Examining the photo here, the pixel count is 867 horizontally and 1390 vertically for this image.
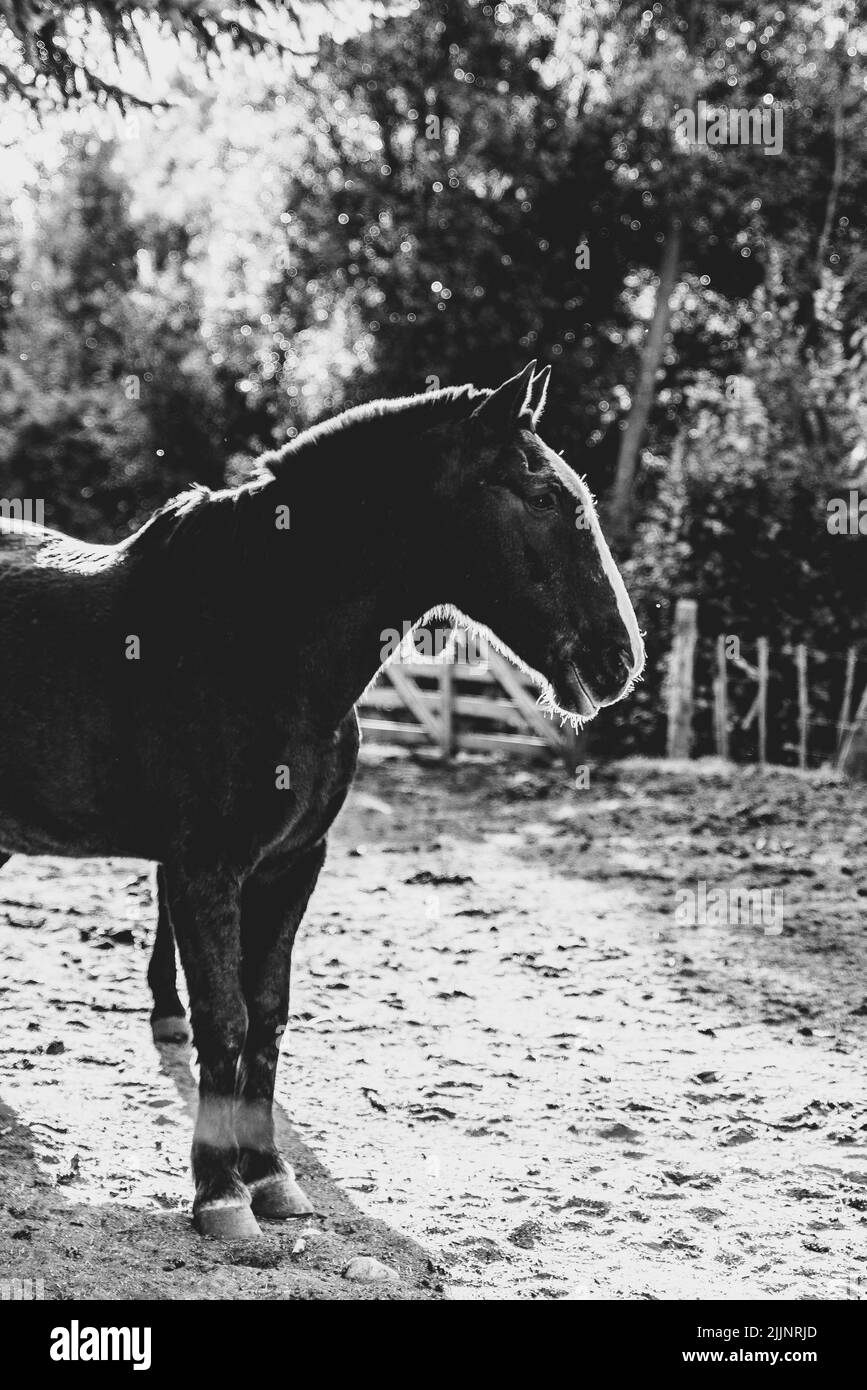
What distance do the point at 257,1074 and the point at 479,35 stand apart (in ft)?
74.8

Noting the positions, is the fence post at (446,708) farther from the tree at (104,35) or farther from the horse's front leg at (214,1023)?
the horse's front leg at (214,1023)

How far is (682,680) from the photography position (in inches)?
601

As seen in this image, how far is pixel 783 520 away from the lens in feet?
54.9

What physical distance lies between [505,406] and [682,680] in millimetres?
11589

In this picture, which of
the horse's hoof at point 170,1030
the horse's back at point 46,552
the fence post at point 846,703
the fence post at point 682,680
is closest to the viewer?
the horse's back at point 46,552

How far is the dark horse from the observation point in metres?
4.03

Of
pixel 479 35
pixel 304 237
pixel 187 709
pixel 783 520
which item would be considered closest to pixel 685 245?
pixel 479 35

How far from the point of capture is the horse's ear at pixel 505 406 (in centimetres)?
399

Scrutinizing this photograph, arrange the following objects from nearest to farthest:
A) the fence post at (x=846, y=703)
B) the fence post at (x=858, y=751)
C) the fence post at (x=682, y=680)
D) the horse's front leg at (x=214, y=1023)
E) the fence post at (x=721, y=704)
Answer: the horse's front leg at (x=214, y=1023) → the fence post at (x=858, y=751) → the fence post at (x=846, y=703) → the fence post at (x=721, y=704) → the fence post at (x=682, y=680)

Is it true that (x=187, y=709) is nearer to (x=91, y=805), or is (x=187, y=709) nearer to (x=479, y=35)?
(x=91, y=805)

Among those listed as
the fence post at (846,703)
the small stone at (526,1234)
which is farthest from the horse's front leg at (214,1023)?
the fence post at (846,703)

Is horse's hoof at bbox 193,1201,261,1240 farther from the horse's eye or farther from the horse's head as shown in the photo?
the horse's eye

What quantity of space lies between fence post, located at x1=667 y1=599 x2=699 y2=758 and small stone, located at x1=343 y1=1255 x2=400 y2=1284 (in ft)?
39.1
